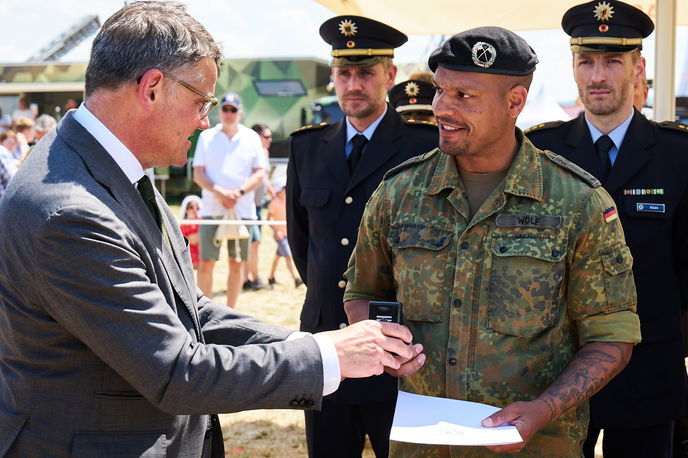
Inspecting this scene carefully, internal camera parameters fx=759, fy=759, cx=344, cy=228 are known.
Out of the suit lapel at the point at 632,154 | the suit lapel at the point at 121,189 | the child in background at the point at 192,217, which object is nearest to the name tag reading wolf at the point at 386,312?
the suit lapel at the point at 121,189

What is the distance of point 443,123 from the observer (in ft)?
7.84

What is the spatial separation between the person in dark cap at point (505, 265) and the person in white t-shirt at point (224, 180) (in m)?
6.18

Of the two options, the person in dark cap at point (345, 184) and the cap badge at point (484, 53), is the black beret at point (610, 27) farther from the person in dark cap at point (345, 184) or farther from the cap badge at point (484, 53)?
the cap badge at point (484, 53)

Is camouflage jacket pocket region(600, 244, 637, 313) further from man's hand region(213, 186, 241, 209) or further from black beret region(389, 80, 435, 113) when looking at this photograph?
man's hand region(213, 186, 241, 209)

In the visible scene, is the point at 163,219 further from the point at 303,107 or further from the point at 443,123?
the point at 303,107

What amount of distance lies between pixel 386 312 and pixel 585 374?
596 millimetres

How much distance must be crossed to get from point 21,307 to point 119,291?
280 mm

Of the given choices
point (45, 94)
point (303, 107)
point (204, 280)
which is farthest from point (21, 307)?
point (45, 94)

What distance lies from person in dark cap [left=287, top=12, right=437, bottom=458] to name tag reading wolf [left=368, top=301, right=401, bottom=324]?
4.03 feet

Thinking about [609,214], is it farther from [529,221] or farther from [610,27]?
[610,27]

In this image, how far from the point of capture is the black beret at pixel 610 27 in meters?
3.50

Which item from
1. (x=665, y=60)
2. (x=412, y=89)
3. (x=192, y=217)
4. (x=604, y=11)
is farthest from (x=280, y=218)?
(x=604, y=11)

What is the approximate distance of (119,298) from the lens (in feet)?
5.74

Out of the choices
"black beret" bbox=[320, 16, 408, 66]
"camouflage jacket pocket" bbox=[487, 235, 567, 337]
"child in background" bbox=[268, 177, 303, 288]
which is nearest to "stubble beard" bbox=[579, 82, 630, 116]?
"black beret" bbox=[320, 16, 408, 66]
